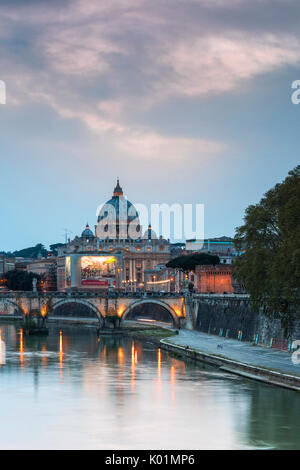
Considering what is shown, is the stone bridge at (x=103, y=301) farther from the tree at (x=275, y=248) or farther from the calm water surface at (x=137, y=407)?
the tree at (x=275, y=248)

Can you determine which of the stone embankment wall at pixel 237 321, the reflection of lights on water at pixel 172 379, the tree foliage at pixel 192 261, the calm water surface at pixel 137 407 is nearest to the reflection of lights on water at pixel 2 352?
the calm water surface at pixel 137 407

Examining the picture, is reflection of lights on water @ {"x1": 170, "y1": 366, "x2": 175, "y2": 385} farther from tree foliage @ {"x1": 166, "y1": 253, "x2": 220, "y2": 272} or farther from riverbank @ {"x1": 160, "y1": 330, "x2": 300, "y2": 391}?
tree foliage @ {"x1": 166, "y1": 253, "x2": 220, "y2": 272}

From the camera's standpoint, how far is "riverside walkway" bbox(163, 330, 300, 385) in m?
49.9

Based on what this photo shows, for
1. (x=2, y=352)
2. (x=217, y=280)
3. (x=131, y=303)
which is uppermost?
(x=217, y=280)

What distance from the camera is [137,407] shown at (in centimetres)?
4241

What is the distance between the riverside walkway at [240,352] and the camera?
49.9 m

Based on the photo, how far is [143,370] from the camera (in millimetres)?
57406

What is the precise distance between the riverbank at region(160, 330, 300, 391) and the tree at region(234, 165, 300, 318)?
3172mm

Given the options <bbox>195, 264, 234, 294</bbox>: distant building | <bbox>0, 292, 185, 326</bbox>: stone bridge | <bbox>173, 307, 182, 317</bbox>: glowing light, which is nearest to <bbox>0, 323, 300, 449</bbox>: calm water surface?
<bbox>173, 307, 182, 317</bbox>: glowing light

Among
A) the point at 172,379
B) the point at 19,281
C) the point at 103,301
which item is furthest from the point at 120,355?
the point at 19,281

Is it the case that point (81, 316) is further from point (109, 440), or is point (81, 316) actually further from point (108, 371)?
point (109, 440)

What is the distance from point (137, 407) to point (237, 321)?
31.5 m

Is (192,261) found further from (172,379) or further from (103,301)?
(172,379)
